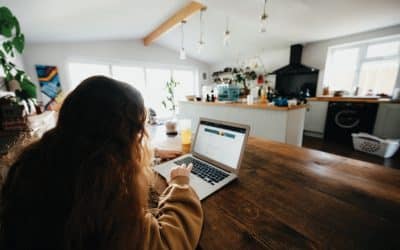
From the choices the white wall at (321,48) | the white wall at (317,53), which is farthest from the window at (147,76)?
the white wall at (321,48)

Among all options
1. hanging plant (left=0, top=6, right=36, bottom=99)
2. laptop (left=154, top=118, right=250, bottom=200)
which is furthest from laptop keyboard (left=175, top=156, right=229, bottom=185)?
hanging plant (left=0, top=6, right=36, bottom=99)

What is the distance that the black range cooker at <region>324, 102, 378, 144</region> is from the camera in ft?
9.30

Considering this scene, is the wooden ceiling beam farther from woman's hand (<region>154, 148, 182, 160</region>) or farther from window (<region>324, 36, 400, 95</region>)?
window (<region>324, 36, 400, 95</region>)

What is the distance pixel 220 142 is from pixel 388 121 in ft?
11.6

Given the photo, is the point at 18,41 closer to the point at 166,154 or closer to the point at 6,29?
the point at 6,29

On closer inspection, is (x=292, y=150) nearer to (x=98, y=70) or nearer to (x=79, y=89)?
(x=79, y=89)

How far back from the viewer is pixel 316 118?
138 inches

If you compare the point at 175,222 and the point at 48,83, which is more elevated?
the point at 48,83

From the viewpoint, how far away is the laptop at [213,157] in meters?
0.64

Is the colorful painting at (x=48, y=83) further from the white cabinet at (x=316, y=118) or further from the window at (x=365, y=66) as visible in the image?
the window at (x=365, y=66)

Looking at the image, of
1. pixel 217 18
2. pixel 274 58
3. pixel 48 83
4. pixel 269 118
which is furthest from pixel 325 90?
pixel 48 83

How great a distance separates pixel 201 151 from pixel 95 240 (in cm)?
57

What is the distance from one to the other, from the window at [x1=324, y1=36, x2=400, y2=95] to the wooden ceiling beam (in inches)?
120

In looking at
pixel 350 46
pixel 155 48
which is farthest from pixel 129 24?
pixel 350 46
